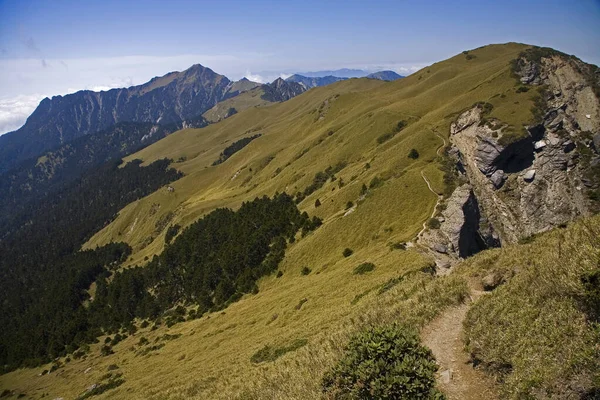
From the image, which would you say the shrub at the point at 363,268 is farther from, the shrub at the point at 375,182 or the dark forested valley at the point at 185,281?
the dark forested valley at the point at 185,281

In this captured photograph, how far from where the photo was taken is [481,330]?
616 inches

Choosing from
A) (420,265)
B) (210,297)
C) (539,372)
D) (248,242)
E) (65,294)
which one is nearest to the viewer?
(539,372)

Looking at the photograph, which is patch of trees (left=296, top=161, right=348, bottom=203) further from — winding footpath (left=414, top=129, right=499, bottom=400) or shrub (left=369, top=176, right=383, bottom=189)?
winding footpath (left=414, top=129, right=499, bottom=400)

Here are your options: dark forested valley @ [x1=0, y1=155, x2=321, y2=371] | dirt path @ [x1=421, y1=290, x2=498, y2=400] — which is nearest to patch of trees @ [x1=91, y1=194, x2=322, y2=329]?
dark forested valley @ [x1=0, y1=155, x2=321, y2=371]

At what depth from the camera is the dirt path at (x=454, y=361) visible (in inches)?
521

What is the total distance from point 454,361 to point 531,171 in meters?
86.9

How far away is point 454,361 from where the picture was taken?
15453 mm

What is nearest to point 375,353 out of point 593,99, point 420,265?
point 420,265

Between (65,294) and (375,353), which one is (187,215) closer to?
(65,294)

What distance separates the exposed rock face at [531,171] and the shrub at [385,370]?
62.4m

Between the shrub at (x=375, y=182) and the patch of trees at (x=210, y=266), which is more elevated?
the shrub at (x=375, y=182)

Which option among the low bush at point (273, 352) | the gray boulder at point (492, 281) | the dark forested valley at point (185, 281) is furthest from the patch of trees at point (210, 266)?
the gray boulder at point (492, 281)

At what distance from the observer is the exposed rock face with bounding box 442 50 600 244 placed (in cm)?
7919

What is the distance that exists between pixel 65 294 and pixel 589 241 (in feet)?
753
